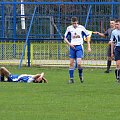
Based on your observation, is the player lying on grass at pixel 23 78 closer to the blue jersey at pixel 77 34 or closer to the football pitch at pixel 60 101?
the football pitch at pixel 60 101

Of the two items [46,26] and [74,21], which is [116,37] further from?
[46,26]

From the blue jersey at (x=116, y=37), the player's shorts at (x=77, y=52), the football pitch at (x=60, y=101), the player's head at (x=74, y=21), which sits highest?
the player's head at (x=74, y=21)

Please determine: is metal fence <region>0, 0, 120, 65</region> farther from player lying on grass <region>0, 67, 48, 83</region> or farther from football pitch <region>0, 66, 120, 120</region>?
player lying on grass <region>0, 67, 48, 83</region>

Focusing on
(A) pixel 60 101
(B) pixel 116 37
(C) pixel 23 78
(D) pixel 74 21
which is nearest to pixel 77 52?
(D) pixel 74 21

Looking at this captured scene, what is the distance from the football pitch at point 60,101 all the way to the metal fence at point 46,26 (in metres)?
7.42

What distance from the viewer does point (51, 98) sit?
14.2 meters

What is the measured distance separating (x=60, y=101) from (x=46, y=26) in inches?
661

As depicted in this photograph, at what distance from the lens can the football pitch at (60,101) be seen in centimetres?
1145

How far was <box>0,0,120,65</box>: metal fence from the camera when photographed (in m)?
27.0

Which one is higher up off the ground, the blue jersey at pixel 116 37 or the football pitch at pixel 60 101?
the blue jersey at pixel 116 37

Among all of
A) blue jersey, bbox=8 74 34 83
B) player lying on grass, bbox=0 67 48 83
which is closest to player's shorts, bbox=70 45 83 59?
player lying on grass, bbox=0 67 48 83

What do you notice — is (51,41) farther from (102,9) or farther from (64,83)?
(64,83)

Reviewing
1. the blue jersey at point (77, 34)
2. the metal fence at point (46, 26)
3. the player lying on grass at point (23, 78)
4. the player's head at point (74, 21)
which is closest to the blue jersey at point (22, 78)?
the player lying on grass at point (23, 78)

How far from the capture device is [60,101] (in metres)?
13.6
